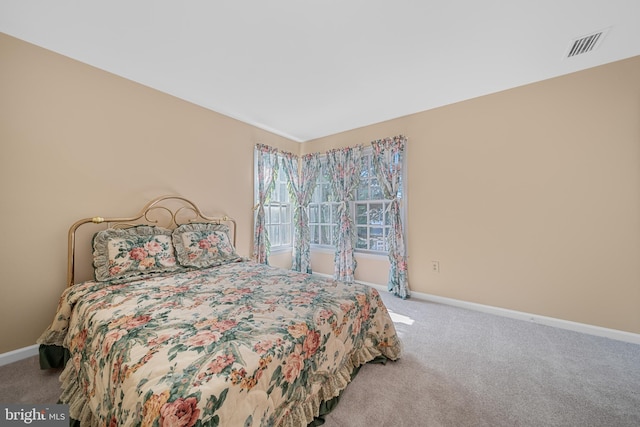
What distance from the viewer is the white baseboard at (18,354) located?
6.05ft

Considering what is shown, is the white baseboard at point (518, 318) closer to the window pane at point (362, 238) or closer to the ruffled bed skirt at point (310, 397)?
the ruffled bed skirt at point (310, 397)

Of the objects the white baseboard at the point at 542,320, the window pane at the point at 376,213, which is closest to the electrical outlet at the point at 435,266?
the white baseboard at the point at 542,320

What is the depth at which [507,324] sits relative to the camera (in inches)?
99.8

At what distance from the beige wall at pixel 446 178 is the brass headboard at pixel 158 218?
0.37 ft

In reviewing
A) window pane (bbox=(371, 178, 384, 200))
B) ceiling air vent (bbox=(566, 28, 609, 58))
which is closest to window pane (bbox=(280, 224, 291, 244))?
window pane (bbox=(371, 178, 384, 200))

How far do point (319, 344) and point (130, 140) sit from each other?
2708 mm

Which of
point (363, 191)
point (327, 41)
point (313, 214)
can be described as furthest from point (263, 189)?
point (327, 41)

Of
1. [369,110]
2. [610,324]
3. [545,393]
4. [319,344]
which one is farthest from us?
[369,110]

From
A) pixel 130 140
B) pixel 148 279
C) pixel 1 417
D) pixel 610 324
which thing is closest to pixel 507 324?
pixel 610 324

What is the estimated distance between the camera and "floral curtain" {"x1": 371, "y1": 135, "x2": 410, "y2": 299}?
3.36 m

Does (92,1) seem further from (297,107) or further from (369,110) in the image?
(369,110)

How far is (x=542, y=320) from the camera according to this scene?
2.54 m

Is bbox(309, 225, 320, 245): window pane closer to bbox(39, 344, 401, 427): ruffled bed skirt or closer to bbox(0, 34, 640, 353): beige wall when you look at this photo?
bbox(0, 34, 640, 353): beige wall

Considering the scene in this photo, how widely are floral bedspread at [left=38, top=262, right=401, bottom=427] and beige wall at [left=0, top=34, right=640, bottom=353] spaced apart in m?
0.83
